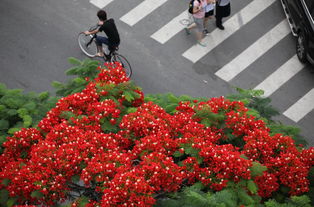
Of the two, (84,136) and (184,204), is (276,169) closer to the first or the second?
(184,204)

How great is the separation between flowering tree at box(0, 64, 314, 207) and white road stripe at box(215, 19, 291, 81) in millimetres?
5259

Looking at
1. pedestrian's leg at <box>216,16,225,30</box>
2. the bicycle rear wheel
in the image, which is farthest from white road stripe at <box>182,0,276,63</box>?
the bicycle rear wheel

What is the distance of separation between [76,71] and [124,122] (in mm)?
2060

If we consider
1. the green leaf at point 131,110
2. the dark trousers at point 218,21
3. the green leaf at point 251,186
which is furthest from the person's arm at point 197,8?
the green leaf at point 251,186

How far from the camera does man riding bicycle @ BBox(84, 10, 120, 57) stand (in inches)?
419

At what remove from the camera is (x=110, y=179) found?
18.3 feet

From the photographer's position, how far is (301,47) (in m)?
12.0

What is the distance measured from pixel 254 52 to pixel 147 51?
3.23 m

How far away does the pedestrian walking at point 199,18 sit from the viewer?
38.4ft

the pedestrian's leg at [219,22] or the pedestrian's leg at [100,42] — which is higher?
the pedestrian's leg at [219,22]

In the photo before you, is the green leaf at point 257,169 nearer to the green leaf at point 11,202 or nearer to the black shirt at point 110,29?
the green leaf at point 11,202

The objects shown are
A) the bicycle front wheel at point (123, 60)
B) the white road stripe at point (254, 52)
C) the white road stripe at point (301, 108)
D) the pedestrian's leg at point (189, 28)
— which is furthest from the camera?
the pedestrian's leg at point (189, 28)

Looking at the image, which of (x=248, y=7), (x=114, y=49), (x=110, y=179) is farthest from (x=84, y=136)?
(x=248, y=7)

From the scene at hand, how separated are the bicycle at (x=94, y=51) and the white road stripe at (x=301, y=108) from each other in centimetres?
461
